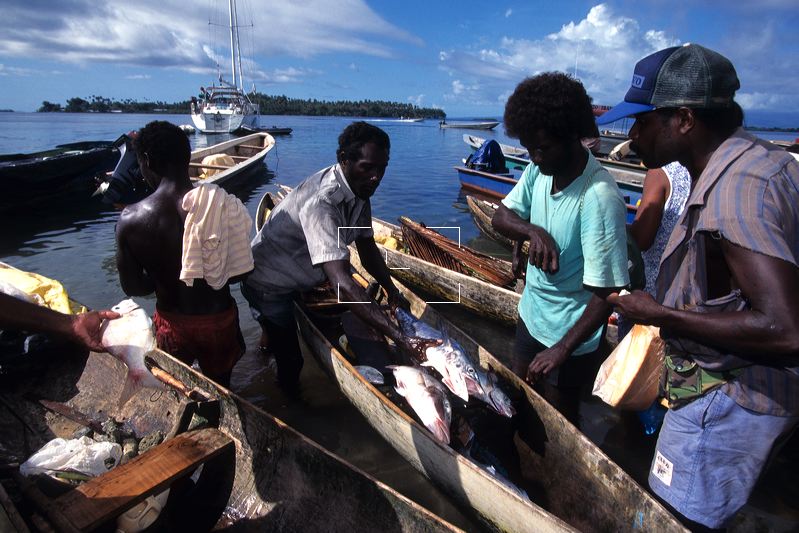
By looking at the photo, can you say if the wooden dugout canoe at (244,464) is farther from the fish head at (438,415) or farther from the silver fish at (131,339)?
the fish head at (438,415)

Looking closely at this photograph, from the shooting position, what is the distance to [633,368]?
2691 millimetres

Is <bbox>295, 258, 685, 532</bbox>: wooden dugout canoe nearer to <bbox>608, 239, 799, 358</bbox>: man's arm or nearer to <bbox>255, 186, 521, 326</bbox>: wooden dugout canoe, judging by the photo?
<bbox>608, 239, 799, 358</bbox>: man's arm

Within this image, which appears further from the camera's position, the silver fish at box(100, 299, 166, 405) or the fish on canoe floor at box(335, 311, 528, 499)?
the fish on canoe floor at box(335, 311, 528, 499)

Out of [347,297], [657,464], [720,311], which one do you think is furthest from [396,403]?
[720,311]

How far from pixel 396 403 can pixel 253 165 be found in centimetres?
1288

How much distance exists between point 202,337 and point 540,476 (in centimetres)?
246

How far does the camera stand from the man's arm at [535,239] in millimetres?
2520

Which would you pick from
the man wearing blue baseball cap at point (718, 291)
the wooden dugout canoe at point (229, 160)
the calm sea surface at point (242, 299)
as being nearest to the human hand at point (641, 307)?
the man wearing blue baseball cap at point (718, 291)

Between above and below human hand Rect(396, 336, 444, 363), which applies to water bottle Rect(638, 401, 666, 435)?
below

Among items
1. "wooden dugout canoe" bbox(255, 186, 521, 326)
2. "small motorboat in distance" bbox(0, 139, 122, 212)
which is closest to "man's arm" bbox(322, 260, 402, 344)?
"wooden dugout canoe" bbox(255, 186, 521, 326)

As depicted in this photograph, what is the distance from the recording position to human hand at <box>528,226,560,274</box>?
98.7 inches

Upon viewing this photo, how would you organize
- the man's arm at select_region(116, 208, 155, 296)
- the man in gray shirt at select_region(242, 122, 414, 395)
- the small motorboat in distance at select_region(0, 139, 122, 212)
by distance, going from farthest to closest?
the small motorboat in distance at select_region(0, 139, 122, 212)
the man in gray shirt at select_region(242, 122, 414, 395)
the man's arm at select_region(116, 208, 155, 296)

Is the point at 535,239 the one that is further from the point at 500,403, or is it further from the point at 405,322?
the point at 405,322

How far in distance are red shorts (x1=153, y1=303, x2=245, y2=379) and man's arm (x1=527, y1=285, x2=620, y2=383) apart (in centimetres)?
211
